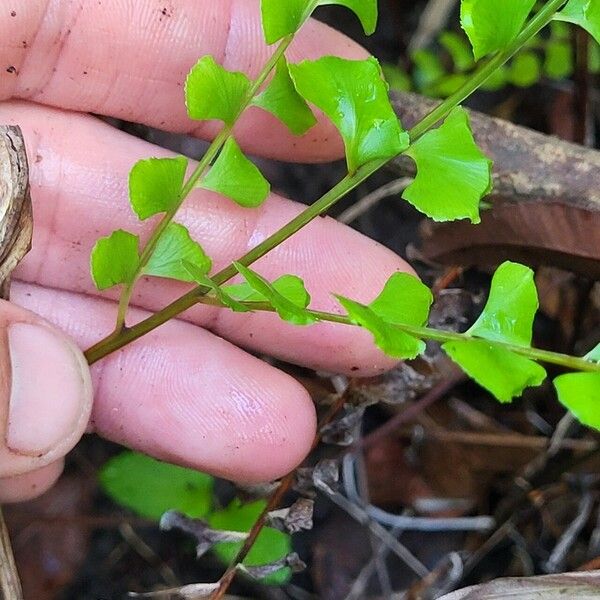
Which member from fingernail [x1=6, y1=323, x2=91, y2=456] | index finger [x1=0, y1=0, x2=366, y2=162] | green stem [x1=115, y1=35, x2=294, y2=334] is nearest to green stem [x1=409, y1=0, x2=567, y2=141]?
green stem [x1=115, y1=35, x2=294, y2=334]

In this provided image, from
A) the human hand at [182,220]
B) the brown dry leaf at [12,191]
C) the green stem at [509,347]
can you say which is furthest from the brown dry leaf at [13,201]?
the green stem at [509,347]

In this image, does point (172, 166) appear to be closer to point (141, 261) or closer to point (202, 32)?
point (141, 261)

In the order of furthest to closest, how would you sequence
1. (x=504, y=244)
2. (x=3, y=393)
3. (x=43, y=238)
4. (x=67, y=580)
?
(x=67, y=580) < (x=43, y=238) < (x=504, y=244) < (x=3, y=393)

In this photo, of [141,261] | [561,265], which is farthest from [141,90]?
[561,265]

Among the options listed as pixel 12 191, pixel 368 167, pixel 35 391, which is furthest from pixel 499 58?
pixel 35 391

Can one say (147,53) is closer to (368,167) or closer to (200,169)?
(200,169)

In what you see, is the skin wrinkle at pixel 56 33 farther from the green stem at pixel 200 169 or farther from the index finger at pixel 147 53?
the green stem at pixel 200 169
